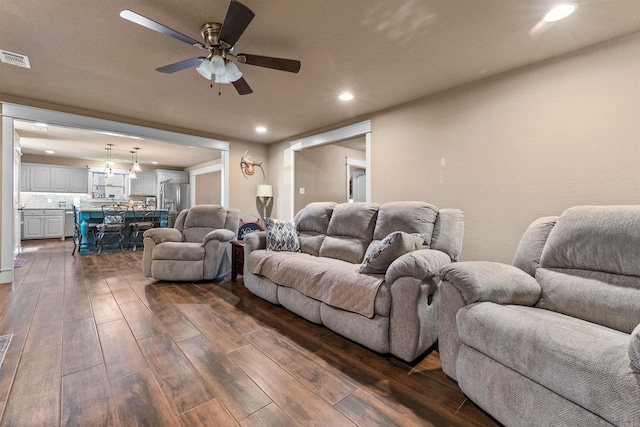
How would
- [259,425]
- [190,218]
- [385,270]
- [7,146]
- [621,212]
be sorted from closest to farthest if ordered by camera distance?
[259,425]
[621,212]
[385,270]
[7,146]
[190,218]

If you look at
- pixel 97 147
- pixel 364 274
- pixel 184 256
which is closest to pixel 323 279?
pixel 364 274

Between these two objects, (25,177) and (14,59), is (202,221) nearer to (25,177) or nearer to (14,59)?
(14,59)

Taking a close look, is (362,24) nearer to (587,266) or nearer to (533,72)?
(533,72)

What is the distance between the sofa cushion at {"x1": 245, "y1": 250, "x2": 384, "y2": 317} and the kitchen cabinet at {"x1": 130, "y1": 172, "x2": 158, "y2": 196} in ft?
27.1

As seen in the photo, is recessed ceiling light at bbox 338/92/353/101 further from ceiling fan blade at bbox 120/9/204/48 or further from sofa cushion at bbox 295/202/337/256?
ceiling fan blade at bbox 120/9/204/48

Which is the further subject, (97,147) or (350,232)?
(97,147)

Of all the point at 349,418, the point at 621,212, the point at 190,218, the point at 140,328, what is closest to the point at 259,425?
the point at 349,418

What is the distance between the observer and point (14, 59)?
101 inches

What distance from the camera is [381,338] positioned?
1818 mm

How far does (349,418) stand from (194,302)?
6.93 feet

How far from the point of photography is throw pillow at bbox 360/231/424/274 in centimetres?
193

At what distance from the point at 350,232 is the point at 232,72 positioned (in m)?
1.80

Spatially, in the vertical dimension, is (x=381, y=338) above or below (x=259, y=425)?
above

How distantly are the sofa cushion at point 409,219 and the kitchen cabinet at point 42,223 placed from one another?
30.6 ft
